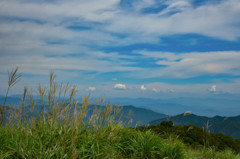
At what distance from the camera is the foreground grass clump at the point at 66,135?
457cm

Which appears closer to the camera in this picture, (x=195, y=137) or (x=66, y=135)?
(x=66, y=135)

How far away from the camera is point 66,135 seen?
5098 mm

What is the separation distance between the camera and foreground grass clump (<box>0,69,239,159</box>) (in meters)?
4.57

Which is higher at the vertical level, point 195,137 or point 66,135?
point 66,135

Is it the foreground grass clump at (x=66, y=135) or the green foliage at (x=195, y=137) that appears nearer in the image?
the foreground grass clump at (x=66, y=135)

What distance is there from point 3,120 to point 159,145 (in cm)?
490

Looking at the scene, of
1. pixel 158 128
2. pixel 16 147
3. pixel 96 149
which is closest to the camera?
pixel 16 147

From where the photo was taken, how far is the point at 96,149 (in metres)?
5.15

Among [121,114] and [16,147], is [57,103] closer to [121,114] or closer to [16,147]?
[16,147]

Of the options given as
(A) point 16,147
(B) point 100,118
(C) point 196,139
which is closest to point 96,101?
(B) point 100,118

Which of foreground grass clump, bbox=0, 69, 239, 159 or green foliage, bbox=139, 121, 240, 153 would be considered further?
green foliage, bbox=139, 121, 240, 153

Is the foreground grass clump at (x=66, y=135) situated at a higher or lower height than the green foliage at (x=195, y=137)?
higher

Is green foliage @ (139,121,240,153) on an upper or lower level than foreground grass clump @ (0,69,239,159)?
lower

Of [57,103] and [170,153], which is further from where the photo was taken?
[170,153]
